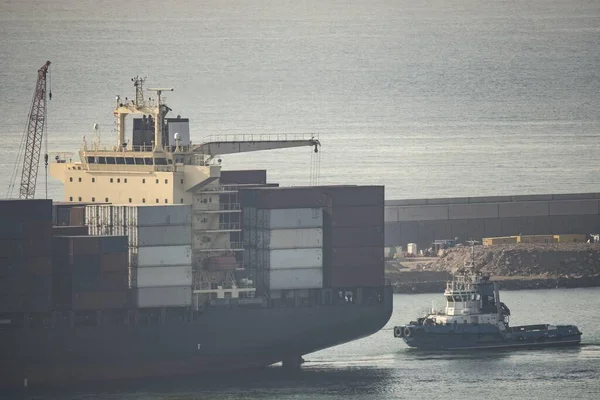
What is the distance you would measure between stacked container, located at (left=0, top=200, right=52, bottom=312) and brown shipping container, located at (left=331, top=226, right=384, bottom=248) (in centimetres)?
966

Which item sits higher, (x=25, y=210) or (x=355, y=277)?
(x=25, y=210)

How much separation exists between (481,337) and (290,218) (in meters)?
8.40

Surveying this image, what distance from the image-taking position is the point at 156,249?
65500mm

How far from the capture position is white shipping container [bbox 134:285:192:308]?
65.3m

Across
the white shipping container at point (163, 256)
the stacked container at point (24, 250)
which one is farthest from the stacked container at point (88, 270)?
the white shipping container at point (163, 256)

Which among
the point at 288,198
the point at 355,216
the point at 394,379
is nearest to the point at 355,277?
the point at 355,216

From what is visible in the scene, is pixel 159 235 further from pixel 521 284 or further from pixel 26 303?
pixel 521 284

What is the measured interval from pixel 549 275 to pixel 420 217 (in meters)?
11.2

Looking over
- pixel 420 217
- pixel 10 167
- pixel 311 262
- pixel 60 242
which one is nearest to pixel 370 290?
pixel 311 262

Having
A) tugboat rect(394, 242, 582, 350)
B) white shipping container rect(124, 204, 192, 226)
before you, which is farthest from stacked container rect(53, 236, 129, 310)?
tugboat rect(394, 242, 582, 350)

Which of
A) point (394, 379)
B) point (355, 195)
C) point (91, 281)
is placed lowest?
point (394, 379)

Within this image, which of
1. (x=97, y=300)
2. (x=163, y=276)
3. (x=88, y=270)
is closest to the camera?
(x=88, y=270)

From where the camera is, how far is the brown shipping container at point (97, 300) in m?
63.8

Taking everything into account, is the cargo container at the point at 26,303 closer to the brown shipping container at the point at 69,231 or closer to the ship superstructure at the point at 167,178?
the brown shipping container at the point at 69,231
